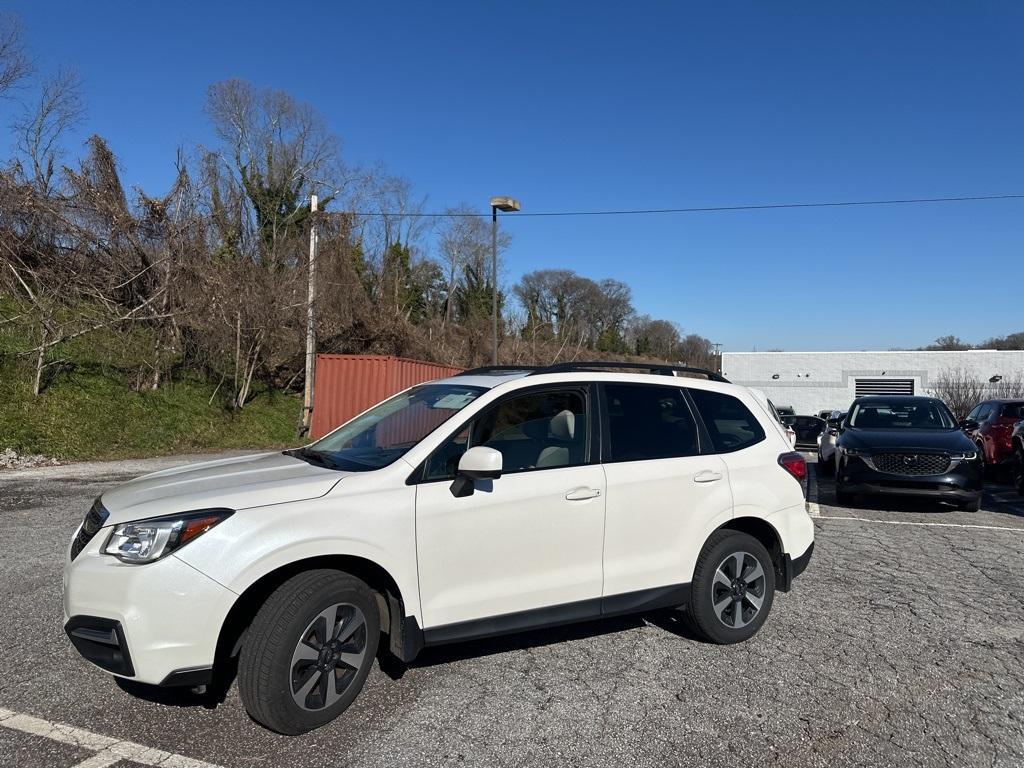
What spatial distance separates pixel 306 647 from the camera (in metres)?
3.18

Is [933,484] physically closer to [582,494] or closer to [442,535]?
[582,494]

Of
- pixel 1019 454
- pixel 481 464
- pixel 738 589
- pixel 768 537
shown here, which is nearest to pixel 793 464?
pixel 768 537

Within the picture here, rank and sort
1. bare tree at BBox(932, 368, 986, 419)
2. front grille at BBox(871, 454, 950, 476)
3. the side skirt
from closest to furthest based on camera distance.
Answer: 1. the side skirt
2. front grille at BBox(871, 454, 950, 476)
3. bare tree at BBox(932, 368, 986, 419)

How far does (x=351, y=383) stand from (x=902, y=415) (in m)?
13.1

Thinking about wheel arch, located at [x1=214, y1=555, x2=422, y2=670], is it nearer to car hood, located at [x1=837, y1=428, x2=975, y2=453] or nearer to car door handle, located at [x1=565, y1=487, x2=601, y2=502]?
car door handle, located at [x1=565, y1=487, x2=601, y2=502]

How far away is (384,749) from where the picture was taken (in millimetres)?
3148

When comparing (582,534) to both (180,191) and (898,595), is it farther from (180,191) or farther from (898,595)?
(180,191)

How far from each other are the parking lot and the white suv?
0.87ft

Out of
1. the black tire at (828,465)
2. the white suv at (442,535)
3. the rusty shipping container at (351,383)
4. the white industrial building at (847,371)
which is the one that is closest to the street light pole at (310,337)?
the rusty shipping container at (351,383)

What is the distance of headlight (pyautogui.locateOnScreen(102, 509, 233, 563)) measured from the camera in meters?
3.03

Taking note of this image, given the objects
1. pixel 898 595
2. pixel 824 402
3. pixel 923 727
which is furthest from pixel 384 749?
pixel 824 402

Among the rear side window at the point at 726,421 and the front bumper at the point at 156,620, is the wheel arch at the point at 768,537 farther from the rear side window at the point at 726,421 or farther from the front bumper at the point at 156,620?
the front bumper at the point at 156,620

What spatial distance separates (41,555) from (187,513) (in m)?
4.59

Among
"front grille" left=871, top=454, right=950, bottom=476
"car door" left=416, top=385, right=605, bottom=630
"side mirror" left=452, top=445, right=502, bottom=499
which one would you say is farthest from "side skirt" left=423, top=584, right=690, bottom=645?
"front grille" left=871, top=454, right=950, bottom=476
